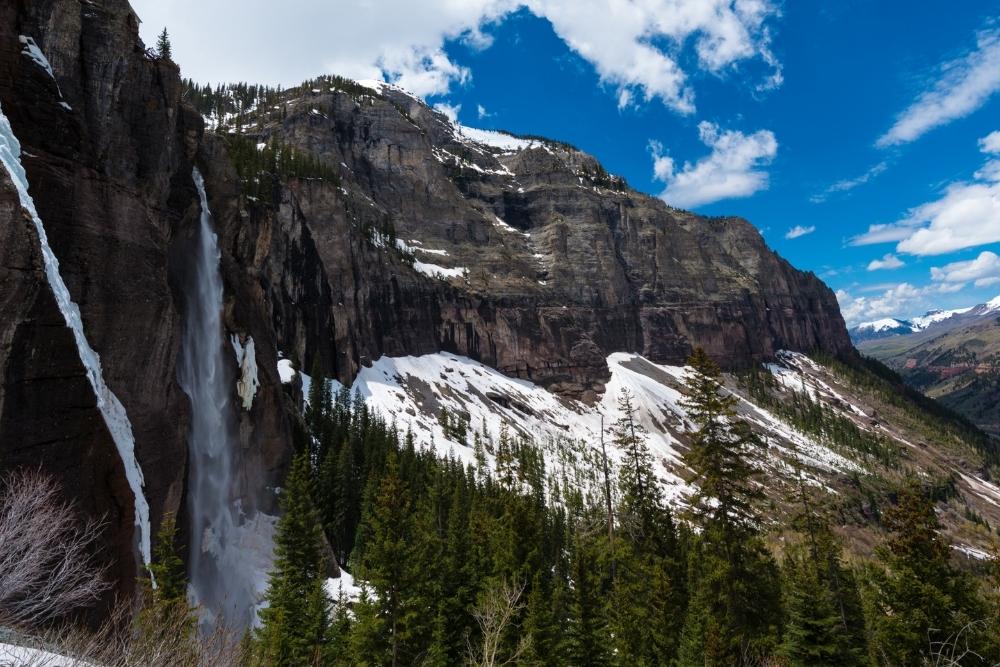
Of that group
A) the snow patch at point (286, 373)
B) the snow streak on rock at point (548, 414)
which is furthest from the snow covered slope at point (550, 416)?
the snow patch at point (286, 373)

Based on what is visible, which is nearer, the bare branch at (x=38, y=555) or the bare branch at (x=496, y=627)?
the bare branch at (x=38, y=555)

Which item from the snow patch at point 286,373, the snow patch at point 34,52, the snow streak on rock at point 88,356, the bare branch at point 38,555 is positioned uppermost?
the snow patch at point 34,52

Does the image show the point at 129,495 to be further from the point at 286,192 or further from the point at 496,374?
the point at 496,374

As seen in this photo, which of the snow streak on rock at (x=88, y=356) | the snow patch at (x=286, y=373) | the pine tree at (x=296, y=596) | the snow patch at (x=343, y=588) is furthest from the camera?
the snow patch at (x=286, y=373)

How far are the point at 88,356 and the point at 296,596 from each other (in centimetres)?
1497

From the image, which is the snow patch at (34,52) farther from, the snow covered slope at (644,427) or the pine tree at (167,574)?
the snow covered slope at (644,427)

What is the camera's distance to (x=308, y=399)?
8338 cm

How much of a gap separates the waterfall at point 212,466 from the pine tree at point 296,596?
11.2ft

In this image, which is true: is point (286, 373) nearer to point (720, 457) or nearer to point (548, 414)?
point (720, 457)

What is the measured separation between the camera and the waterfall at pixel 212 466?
3180 centimetres

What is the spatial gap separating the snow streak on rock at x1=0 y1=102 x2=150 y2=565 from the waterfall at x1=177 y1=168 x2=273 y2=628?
7.85 m

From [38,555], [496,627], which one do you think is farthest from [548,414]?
[38,555]

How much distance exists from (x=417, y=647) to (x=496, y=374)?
137m

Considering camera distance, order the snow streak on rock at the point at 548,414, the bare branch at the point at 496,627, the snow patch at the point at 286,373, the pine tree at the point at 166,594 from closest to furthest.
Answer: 1. the bare branch at the point at 496,627
2. the pine tree at the point at 166,594
3. the snow patch at the point at 286,373
4. the snow streak on rock at the point at 548,414
